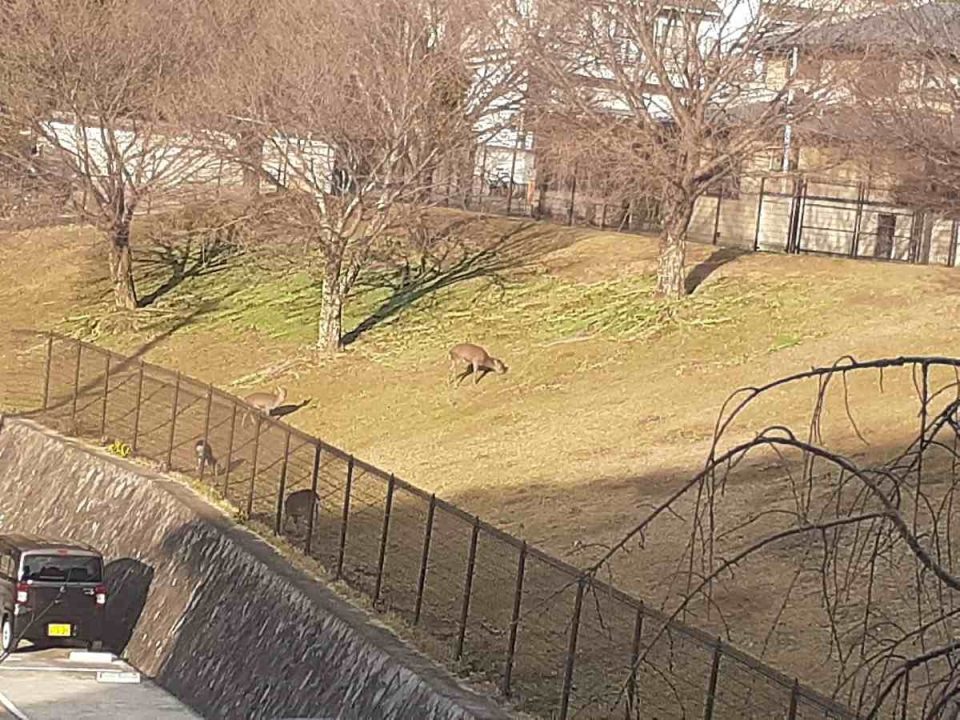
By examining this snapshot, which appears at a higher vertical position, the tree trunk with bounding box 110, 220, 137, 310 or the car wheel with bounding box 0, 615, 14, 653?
the tree trunk with bounding box 110, 220, 137, 310

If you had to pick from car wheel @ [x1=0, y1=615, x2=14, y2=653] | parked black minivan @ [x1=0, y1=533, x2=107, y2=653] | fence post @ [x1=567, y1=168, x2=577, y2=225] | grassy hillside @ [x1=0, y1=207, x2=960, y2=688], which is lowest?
car wheel @ [x1=0, y1=615, x2=14, y2=653]

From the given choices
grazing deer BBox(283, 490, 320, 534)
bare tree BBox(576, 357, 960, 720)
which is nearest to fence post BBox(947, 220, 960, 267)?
bare tree BBox(576, 357, 960, 720)

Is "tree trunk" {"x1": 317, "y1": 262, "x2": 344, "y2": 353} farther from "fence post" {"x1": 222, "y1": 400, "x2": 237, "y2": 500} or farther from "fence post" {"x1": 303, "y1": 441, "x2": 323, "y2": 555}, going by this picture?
"fence post" {"x1": 303, "y1": 441, "x2": 323, "y2": 555}

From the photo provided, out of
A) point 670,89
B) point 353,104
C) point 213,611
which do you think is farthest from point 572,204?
point 213,611

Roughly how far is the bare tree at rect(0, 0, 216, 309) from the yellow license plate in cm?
1775

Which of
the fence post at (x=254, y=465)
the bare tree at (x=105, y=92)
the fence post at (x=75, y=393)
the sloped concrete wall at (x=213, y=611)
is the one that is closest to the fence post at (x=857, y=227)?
the bare tree at (x=105, y=92)

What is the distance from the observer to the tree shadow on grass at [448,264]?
40312mm

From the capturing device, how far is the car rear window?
897 inches

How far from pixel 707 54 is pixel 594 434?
34.6 ft

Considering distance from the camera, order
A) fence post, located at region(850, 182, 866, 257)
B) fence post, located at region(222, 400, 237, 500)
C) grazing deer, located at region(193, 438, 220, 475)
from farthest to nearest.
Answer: fence post, located at region(850, 182, 866, 257) → grazing deer, located at region(193, 438, 220, 475) → fence post, located at region(222, 400, 237, 500)

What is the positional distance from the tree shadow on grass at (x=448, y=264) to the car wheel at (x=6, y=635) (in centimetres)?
1573

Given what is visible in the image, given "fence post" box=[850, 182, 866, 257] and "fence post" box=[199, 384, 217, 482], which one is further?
"fence post" box=[850, 182, 866, 257]

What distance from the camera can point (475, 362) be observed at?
32.3 m

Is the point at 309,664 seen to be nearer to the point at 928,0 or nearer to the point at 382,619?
the point at 382,619
